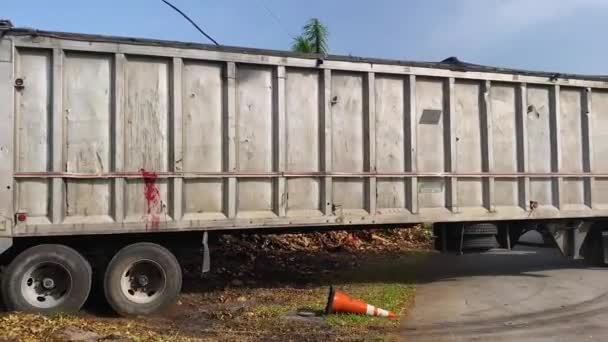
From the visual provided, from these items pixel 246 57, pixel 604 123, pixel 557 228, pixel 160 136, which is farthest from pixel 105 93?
pixel 604 123

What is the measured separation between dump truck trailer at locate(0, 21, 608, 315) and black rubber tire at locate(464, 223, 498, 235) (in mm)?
35

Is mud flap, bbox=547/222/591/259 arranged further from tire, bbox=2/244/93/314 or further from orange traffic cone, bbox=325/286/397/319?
tire, bbox=2/244/93/314

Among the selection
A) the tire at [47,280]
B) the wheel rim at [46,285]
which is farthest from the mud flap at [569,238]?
the wheel rim at [46,285]

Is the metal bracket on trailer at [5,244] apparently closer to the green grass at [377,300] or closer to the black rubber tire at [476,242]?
the green grass at [377,300]

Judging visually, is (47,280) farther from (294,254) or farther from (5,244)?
(294,254)

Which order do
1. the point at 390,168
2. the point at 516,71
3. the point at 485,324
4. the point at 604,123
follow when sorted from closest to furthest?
the point at 485,324 < the point at 390,168 < the point at 516,71 < the point at 604,123

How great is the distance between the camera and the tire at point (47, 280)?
6.56 metres

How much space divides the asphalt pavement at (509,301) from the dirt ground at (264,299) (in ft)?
1.46

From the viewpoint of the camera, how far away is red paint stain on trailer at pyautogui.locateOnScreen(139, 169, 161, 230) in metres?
7.14

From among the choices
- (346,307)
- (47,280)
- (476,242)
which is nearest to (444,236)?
(476,242)

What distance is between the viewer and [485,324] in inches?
275

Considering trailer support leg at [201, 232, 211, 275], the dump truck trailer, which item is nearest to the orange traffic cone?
the dump truck trailer

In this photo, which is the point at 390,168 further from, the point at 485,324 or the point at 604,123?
the point at 604,123

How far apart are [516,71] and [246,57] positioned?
453cm
